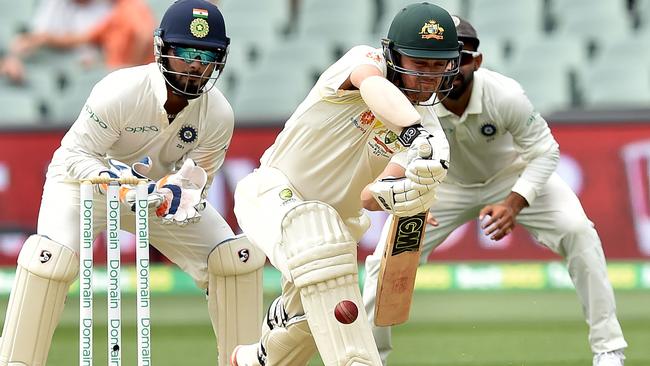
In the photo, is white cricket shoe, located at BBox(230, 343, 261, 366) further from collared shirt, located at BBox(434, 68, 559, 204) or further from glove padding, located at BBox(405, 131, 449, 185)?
collared shirt, located at BBox(434, 68, 559, 204)

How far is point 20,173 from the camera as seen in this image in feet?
28.2

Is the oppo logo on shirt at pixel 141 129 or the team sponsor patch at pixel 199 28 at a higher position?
the team sponsor patch at pixel 199 28

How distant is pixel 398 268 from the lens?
4.46m

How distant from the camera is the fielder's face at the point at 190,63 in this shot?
474 centimetres

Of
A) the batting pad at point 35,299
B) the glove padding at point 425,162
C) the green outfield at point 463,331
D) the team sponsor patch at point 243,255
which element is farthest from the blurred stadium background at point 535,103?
the glove padding at point 425,162

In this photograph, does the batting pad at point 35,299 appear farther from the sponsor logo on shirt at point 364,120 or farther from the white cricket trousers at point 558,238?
the white cricket trousers at point 558,238

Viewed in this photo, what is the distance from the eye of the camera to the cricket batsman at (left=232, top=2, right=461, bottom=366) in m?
4.12

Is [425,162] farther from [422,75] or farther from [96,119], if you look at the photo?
[96,119]

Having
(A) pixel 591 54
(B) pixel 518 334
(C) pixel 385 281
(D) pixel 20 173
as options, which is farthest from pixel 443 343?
(A) pixel 591 54

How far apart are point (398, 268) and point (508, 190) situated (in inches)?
61.9

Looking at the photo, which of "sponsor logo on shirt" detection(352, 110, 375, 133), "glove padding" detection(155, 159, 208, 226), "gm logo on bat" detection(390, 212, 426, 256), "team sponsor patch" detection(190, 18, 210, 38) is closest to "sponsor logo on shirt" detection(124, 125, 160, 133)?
"glove padding" detection(155, 159, 208, 226)

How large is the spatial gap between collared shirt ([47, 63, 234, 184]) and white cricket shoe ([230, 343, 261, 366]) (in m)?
0.66

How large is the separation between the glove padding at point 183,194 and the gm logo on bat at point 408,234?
75 centimetres

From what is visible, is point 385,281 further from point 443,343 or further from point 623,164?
point 623,164
